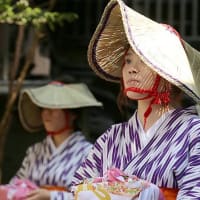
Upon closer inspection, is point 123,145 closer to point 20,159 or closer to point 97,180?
point 97,180

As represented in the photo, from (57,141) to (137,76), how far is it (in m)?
1.95

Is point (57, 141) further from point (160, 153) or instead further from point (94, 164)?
point (160, 153)

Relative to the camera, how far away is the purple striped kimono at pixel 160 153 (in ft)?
9.93

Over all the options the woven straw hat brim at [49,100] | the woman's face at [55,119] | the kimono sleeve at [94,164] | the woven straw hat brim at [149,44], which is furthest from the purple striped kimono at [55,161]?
the woven straw hat brim at [149,44]

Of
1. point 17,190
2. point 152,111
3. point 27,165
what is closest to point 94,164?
point 152,111

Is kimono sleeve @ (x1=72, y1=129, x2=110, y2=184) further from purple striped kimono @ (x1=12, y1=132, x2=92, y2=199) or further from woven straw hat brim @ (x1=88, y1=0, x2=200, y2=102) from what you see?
purple striped kimono @ (x1=12, y1=132, x2=92, y2=199)

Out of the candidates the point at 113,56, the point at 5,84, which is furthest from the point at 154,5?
the point at 113,56

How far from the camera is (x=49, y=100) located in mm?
5109

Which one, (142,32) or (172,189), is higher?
(142,32)

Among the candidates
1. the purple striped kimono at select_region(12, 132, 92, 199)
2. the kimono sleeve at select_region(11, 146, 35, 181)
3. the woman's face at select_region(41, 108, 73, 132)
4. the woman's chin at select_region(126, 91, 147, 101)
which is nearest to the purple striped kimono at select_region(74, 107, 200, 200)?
the woman's chin at select_region(126, 91, 147, 101)

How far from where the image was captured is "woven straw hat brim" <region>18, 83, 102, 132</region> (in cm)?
509

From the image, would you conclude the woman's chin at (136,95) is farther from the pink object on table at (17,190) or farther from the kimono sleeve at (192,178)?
the pink object on table at (17,190)

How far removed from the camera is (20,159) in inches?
282

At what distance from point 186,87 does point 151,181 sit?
0.39 metres
